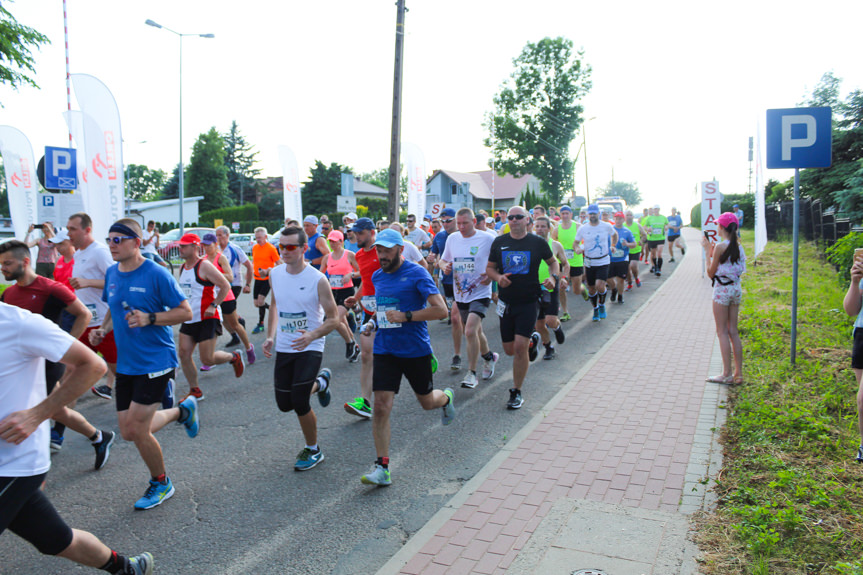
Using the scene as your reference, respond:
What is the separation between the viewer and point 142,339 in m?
4.37

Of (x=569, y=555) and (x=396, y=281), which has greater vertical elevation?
(x=396, y=281)

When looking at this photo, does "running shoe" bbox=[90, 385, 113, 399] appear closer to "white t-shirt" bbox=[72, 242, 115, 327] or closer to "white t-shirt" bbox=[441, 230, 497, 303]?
"white t-shirt" bbox=[72, 242, 115, 327]

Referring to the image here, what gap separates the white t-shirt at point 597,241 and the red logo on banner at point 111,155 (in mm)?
10057

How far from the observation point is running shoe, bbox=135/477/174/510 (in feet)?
14.4

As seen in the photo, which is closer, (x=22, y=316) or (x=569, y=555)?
(x=22, y=316)

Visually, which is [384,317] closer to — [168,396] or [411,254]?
[168,396]

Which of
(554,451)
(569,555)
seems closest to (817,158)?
(554,451)

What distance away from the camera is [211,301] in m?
7.01

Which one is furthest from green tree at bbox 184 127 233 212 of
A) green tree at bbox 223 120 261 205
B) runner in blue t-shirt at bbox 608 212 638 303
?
runner in blue t-shirt at bbox 608 212 638 303

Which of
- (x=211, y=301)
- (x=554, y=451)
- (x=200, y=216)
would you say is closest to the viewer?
(x=554, y=451)

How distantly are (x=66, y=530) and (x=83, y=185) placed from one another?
12.9 m

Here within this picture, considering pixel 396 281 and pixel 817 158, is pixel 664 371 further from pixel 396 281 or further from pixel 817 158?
pixel 396 281

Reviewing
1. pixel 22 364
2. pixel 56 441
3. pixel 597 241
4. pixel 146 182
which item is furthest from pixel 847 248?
pixel 146 182

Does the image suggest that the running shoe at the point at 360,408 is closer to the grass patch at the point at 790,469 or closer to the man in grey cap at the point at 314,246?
the grass patch at the point at 790,469
